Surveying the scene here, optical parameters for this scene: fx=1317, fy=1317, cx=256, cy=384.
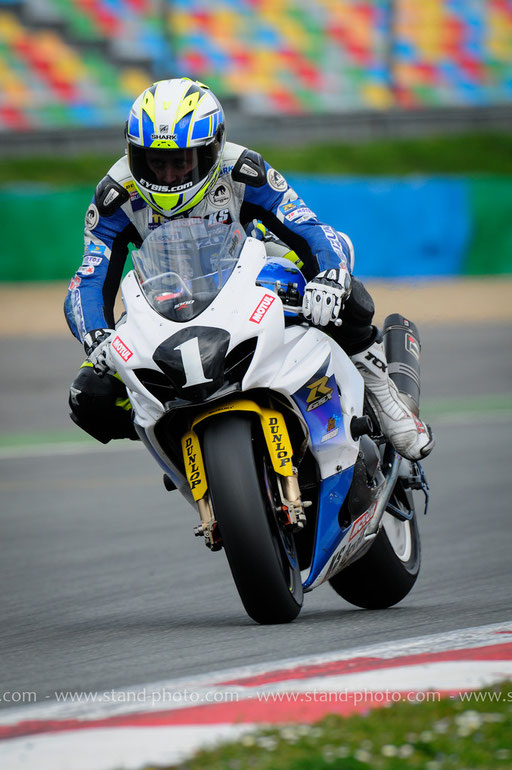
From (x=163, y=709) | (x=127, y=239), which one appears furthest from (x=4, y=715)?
(x=127, y=239)

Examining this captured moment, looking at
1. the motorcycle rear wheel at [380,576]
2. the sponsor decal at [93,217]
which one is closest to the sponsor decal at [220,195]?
the sponsor decal at [93,217]

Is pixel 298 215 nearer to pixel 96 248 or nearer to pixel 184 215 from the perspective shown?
pixel 184 215

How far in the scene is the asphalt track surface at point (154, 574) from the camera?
4223 mm

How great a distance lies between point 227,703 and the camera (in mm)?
3309

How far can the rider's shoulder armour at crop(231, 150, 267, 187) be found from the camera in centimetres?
492

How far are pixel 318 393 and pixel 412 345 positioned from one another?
1405 mm

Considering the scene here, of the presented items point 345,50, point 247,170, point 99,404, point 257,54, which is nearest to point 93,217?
point 247,170

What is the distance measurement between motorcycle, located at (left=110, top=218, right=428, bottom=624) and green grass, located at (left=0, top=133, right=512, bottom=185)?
24808 mm

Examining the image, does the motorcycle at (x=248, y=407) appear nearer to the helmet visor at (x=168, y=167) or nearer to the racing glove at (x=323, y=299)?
the racing glove at (x=323, y=299)

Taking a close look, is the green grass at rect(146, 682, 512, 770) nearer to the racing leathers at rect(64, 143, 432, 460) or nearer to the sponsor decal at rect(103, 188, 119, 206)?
the racing leathers at rect(64, 143, 432, 460)

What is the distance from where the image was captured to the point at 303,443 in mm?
4551

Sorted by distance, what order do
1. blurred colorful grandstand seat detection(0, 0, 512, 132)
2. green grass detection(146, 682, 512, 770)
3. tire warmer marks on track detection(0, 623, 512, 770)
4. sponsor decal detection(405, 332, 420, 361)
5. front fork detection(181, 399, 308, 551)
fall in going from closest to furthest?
green grass detection(146, 682, 512, 770) < tire warmer marks on track detection(0, 623, 512, 770) < front fork detection(181, 399, 308, 551) < sponsor decal detection(405, 332, 420, 361) < blurred colorful grandstand seat detection(0, 0, 512, 132)

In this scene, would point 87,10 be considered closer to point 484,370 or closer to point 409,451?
point 484,370

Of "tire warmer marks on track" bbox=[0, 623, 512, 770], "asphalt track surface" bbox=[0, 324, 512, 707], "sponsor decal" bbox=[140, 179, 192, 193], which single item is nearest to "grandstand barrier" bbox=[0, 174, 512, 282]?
"asphalt track surface" bbox=[0, 324, 512, 707]
